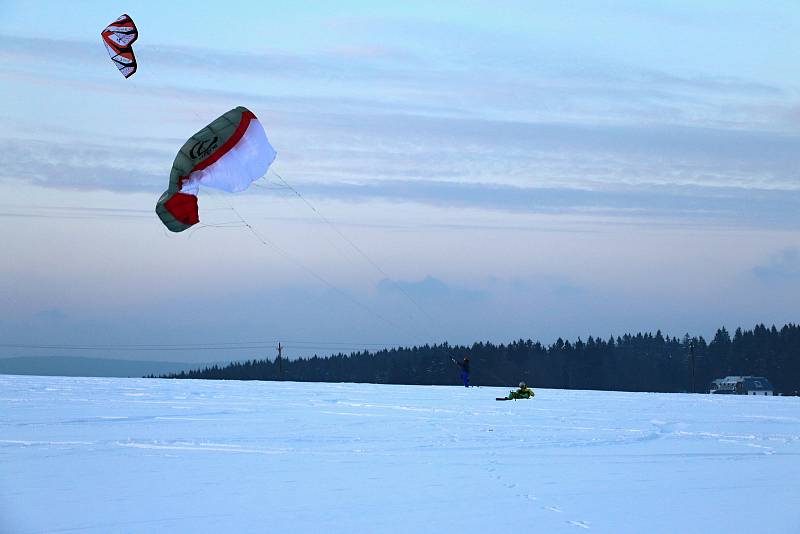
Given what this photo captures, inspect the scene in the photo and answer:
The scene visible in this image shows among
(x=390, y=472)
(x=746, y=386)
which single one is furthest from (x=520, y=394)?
(x=746, y=386)

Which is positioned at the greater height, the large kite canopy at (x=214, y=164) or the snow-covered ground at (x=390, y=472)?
the large kite canopy at (x=214, y=164)

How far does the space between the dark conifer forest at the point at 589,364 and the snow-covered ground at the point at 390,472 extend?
94504 mm

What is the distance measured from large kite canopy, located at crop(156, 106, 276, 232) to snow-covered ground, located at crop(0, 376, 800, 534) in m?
4.15

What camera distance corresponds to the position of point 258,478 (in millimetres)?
10984

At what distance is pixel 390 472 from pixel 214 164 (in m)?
9.65

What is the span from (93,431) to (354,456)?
17.5 feet

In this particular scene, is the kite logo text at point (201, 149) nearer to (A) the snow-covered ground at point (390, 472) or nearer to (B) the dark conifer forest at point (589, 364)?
(A) the snow-covered ground at point (390, 472)

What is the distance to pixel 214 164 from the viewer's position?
1920 cm

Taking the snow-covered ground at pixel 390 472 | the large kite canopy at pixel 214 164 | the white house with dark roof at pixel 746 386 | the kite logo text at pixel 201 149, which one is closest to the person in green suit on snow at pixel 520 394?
the snow-covered ground at pixel 390 472

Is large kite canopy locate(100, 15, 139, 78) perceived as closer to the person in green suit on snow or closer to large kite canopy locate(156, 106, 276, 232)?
Result: large kite canopy locate(156, 106, 276, 232)

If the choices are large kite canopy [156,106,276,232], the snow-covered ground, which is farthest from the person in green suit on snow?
large kite canopy [156,106,276,232]

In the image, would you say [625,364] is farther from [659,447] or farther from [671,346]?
[659,447]

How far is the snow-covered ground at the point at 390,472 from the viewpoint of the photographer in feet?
28.8

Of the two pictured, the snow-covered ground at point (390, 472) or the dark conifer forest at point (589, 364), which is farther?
the dark conifer forest at point (589, 364)
